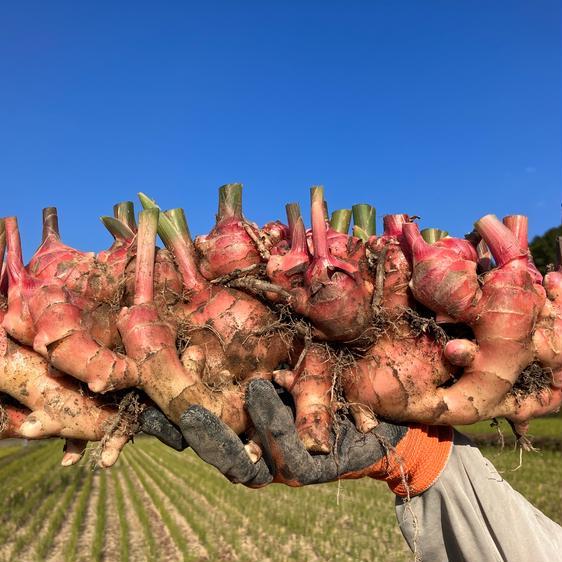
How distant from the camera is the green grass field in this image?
8555 mm

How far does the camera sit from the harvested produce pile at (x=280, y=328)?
1.55 metres

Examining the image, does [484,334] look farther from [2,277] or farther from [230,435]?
[2,277]

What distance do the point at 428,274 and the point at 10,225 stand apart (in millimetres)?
1367

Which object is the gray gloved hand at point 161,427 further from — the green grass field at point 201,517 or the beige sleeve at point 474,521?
the green grass field at point 201,517

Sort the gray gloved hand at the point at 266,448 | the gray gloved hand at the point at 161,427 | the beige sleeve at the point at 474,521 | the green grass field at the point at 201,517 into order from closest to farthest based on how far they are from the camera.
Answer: the gray gloved hand at the point at 266,448
the gray gloved hand at the point at 161,427
the beige sleeve at the point at 474,521
the green grass field at the point at 201,517

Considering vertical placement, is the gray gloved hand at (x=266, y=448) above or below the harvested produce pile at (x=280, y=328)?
below

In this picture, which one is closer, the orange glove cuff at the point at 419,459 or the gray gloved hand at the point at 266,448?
the gray gloved hand at the point at 266,448

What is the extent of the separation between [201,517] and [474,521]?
32.5 ft

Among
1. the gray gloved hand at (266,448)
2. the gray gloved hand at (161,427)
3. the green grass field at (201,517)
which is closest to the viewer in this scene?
the gray gloved hand at (266,448)

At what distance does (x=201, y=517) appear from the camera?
10.6 metres

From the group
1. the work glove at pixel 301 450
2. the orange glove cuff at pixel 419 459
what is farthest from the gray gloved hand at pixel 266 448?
the orange glove cuff at pixel 419 459

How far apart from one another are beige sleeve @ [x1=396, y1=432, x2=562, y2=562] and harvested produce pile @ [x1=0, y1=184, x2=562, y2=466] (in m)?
0.23

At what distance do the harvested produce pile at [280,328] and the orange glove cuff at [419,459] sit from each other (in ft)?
0.46

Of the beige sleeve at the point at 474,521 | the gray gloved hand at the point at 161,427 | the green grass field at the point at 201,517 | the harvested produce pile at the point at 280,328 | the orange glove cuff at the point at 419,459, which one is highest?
the harvested produce pile at the point at 280,328
